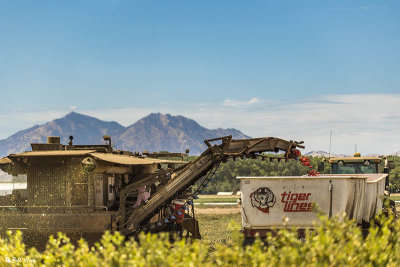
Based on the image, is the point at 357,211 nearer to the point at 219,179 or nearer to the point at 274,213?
the point at 274,213

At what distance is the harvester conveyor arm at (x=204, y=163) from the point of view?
65.1 ft

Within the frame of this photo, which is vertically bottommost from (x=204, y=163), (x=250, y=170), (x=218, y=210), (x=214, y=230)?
(x=218, y=210)

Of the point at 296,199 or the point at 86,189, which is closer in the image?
the point at 296,199

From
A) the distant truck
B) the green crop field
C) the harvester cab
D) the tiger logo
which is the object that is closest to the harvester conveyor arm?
the harvester cab

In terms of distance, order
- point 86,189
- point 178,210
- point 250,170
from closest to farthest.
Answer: point 86,189
point 178,210
point 250,170

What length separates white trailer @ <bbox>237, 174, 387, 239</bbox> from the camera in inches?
685

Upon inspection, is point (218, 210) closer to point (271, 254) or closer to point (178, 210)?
point (178, 210)

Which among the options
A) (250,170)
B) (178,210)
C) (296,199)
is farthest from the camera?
(250,170)

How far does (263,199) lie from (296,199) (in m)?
1.00

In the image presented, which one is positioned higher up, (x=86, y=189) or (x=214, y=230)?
(x=86, y=189)

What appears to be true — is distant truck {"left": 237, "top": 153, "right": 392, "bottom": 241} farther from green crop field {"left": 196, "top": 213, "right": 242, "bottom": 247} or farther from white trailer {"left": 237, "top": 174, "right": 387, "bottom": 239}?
green crop field {"left": 196, "top": 213, "right": 242, "bottom": 247}

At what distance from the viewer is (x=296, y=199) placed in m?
17.5

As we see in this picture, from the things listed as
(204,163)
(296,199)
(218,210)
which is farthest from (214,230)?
(218,210)

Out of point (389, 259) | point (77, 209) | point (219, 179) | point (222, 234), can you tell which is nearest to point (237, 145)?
point (77, 209)
